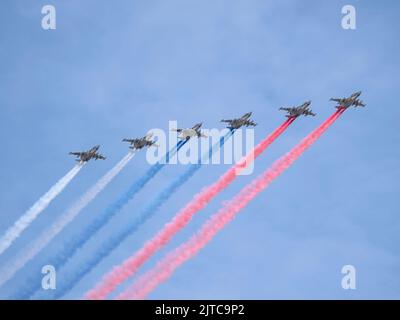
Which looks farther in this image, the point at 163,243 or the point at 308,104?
the point at 308,104

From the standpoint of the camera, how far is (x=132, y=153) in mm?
154250

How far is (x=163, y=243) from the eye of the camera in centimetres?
14362

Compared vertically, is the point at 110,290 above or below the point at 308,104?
below
